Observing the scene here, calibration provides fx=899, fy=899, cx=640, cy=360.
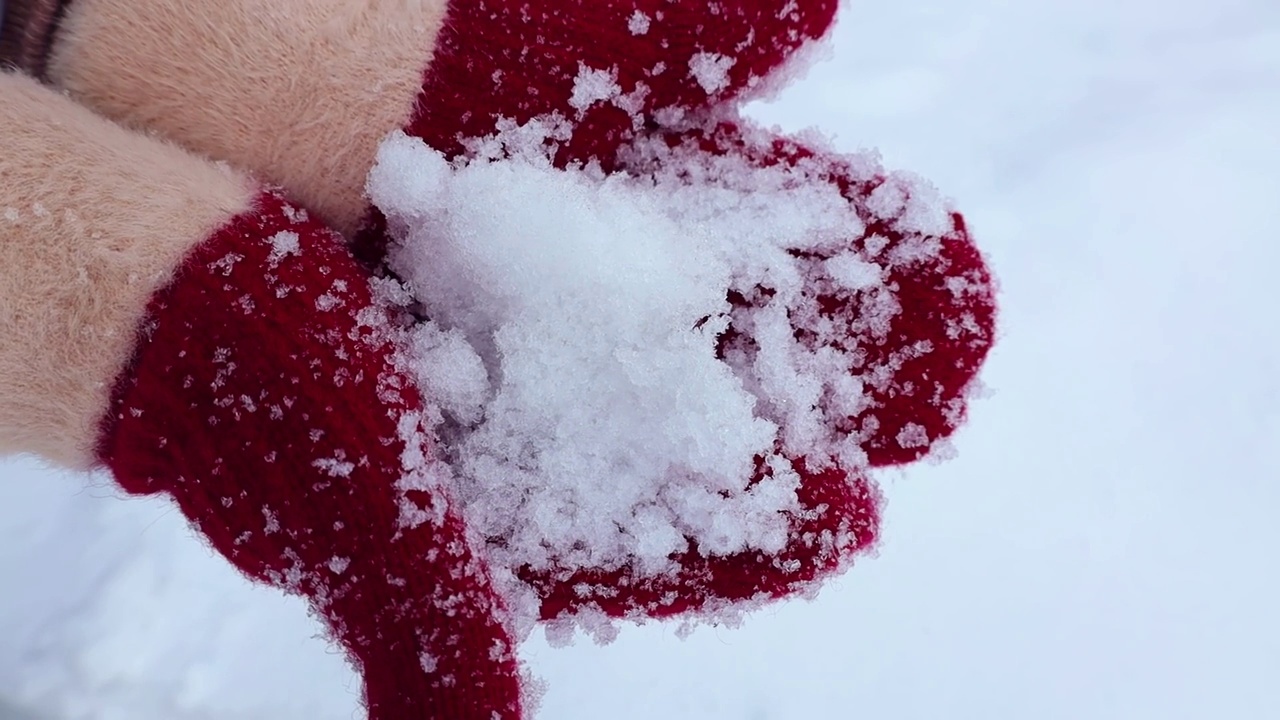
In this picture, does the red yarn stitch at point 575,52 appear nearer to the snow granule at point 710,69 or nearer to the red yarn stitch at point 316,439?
the snow granule at point 710,69

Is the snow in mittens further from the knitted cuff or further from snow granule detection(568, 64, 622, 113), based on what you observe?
the knitted cuff

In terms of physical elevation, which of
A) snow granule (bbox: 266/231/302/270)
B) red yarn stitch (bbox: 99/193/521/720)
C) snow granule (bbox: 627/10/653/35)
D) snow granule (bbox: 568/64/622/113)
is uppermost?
snow granule (bbox: 627/10/653/35)

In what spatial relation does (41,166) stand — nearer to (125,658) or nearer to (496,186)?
(496,186)

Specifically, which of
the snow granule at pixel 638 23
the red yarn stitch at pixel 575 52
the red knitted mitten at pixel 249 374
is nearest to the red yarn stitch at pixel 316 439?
the red knitted mitten at pixel 249 374

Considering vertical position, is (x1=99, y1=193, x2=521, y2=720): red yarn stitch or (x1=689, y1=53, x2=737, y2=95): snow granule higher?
(x1=689, y1=53, x2=737, y2=95): snow granule

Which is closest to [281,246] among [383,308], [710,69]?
[383,308]

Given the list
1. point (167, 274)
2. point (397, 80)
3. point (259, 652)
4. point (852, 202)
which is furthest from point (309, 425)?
point (259, 652)

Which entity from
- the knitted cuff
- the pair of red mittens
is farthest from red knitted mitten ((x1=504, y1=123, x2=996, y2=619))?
the knitted cuff
